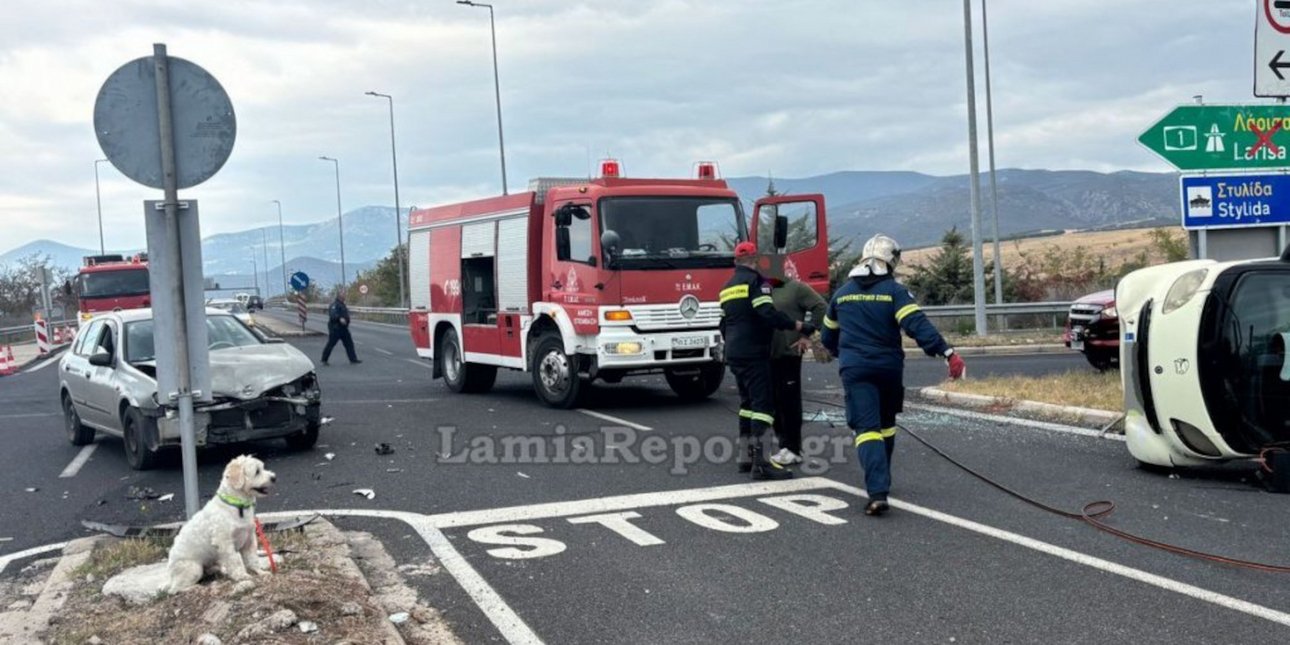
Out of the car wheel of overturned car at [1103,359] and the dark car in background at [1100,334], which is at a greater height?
the dark car in background at [1100,334]

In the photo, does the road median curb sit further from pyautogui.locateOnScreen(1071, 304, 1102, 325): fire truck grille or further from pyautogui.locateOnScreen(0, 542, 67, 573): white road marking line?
pyautogui.locateOnScreen(0, 542, 67, 573): white road marking line

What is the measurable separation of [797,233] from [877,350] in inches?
235

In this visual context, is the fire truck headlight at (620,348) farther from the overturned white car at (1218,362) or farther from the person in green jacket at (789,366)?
the overturned white car at (1218,362)

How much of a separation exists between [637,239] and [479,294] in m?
3.46

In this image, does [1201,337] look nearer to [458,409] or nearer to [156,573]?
[156,573]

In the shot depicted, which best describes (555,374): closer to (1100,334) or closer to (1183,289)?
(1100,334)

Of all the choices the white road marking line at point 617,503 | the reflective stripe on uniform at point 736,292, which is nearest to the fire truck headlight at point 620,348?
the reflective stripe on uniform at point 736,292

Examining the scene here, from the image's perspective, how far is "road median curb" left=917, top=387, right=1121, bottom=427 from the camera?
34.2 ft

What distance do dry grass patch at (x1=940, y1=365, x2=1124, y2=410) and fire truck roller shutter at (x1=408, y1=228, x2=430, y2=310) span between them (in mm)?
7947

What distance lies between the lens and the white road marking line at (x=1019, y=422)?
388 inches

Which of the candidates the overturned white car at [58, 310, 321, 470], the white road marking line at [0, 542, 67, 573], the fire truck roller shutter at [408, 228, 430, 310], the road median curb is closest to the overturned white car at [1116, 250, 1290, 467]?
the road median curb

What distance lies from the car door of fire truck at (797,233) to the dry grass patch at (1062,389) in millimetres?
2194

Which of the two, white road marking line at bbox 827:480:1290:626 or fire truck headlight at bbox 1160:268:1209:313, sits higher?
fire truck headlight at bbox 1160:268:1209:313

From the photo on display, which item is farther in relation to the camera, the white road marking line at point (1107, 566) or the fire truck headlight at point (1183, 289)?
the fire truck headlight at point (1183, 289)
